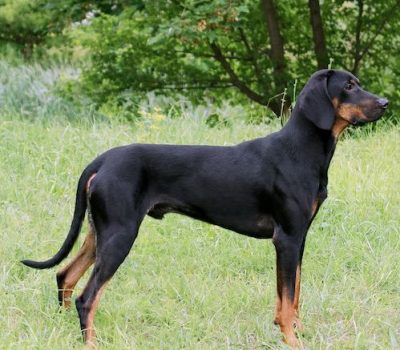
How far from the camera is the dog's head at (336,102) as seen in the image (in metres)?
4.08

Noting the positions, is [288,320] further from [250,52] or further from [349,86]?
[250,52]

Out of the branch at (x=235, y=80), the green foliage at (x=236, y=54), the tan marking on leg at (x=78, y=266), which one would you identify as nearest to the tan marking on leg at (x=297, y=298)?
the tan marking on leg at (x=78, y=266)

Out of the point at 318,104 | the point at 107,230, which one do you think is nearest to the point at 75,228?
the point at 107,230

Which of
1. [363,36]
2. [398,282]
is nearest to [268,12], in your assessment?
[363,36]

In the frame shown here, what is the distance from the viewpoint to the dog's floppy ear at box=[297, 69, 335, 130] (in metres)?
4.06

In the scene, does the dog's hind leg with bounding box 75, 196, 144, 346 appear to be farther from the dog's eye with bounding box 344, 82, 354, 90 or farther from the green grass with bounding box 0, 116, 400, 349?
the dog's eye with bounding box 344, 82, 354, 90

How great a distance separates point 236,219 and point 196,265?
1.04m

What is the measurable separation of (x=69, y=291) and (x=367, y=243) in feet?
7.28

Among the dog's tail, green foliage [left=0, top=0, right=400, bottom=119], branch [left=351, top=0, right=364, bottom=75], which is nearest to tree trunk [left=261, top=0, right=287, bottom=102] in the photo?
green foliage [left=0, top=0, right=400, bottom=119]

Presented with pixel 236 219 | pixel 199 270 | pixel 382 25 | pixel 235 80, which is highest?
pixel 382 25

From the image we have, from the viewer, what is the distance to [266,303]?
4.63 metres

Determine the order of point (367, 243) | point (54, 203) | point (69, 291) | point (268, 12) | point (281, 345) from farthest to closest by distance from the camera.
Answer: point (268, 12) < point (54, 203) < point (367, 243) < point (69, 291) < point (281, 345)

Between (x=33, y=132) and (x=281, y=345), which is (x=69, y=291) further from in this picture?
(x=33, y=132)

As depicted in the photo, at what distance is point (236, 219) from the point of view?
4.26 m
